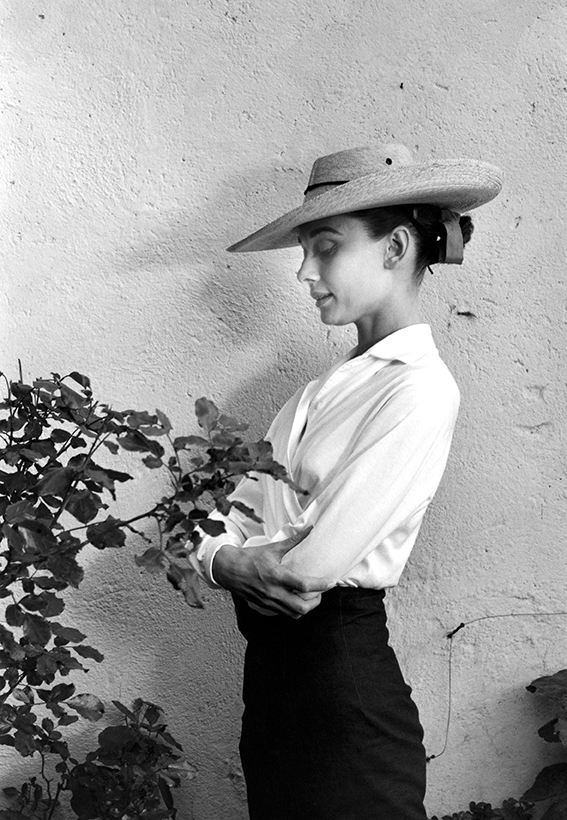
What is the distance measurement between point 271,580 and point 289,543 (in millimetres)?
66

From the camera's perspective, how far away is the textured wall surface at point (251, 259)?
71.9 inches

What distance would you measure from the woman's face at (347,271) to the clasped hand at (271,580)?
0.40m

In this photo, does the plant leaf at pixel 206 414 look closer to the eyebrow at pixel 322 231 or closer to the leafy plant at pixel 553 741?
the eyebrow at pixel 322 231

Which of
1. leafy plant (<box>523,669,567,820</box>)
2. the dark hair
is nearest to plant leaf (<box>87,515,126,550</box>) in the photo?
the dark hair

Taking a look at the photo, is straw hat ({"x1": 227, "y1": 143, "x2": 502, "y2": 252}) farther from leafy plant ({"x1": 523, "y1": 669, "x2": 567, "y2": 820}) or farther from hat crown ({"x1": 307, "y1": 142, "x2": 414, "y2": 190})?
A: leafy plant ({"x1": 523, "y1": 669, "x2": 567, "y2": 820})

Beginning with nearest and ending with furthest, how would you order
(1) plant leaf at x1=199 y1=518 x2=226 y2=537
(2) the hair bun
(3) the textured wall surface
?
(1) plant leaf at x1=199 y1=518 x2=226 y2=537, (2) the hair bun, (3) the textured wall surface

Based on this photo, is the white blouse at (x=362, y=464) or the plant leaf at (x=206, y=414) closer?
the plant leaf at (x=206, y=414)

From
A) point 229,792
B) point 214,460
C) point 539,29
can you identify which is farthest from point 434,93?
point 229,792

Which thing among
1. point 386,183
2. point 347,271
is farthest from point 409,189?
point 347,271

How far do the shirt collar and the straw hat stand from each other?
8.4 inches

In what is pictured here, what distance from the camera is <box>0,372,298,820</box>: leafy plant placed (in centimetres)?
110

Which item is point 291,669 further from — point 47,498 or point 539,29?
point 539,29

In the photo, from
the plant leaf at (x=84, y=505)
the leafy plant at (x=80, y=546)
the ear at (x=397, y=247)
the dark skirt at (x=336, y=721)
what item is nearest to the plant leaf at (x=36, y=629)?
the leafy plant at (x=80, y=546)

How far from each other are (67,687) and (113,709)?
0.46 m
